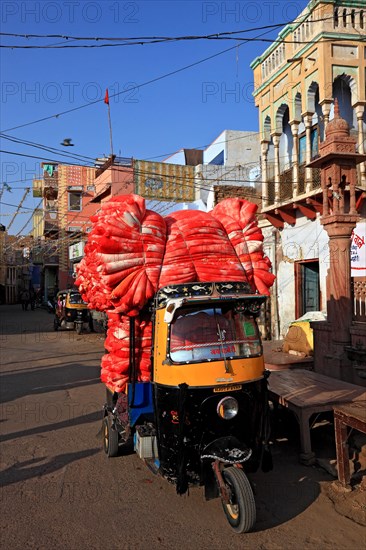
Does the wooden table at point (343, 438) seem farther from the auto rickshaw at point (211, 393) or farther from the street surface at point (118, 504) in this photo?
the auto rickshaw at point (211, 393)

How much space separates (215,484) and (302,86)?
11241mm

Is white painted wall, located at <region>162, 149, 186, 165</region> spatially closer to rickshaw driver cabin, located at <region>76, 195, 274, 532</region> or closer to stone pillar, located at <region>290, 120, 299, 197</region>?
stone pillar, located at <region>290, 120, 299, 197</region>

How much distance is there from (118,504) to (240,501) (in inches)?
52.4

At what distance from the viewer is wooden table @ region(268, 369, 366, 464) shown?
5098 mm

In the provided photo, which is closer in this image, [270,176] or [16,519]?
[16,519]

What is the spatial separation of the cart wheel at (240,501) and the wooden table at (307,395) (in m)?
1.68

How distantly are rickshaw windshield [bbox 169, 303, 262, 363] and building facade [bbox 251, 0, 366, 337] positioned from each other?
759cm

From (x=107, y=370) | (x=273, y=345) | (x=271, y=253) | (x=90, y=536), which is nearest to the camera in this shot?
(x=90, y=536)

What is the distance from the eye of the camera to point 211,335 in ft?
13.4

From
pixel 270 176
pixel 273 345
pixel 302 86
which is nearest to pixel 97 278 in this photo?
pixel 273 345

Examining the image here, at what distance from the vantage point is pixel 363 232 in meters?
10.8

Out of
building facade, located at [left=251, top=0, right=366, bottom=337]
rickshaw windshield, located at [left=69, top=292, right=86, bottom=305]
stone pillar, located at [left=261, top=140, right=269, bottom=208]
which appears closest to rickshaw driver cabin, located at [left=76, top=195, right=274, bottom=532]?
building facade, located at [left=251, top=0, right=366, bottom=337]

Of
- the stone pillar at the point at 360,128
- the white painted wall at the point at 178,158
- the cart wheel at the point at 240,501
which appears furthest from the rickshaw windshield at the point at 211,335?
the white painted wall at the point at 178,158

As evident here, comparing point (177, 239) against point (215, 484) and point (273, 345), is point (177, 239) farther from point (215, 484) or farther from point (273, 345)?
point (273, 345)
